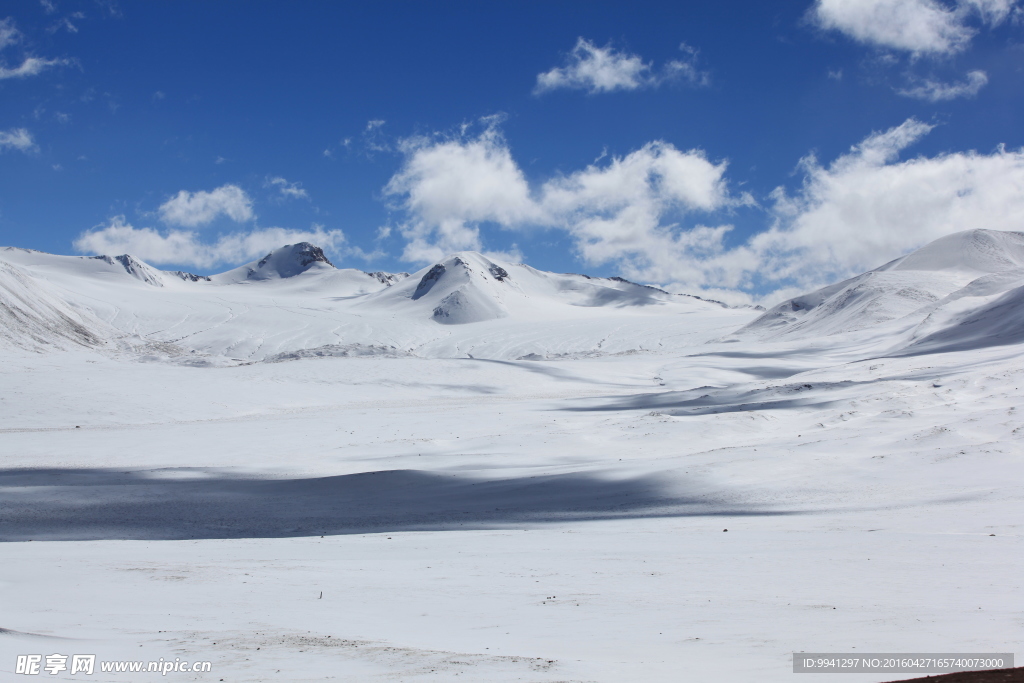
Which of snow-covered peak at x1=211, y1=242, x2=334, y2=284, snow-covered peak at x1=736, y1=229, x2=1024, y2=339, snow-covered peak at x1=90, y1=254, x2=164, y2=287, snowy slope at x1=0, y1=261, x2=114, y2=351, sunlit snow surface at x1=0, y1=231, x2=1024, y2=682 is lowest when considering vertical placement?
sunlit snow surface at x1=0, y1=231, x2=1024, y2=682

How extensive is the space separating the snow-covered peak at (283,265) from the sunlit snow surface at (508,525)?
128 metres

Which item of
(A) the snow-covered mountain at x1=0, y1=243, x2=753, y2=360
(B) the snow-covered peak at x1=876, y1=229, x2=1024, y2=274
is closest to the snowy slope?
(A) the snow-covered mountain at x1=0, y1=243, x2=753, y2=360

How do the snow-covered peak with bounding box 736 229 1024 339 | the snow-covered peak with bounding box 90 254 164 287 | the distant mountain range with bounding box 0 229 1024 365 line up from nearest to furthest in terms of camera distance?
the distant mountain range with bounding box 0 229 1024 365 < the snow-covered peak with bounding box 736 229 1024 339 < the snow-covered peak with bounding box 90 254 164 287

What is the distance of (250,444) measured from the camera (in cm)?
2012

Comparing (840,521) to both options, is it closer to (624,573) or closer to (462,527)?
(624,573)

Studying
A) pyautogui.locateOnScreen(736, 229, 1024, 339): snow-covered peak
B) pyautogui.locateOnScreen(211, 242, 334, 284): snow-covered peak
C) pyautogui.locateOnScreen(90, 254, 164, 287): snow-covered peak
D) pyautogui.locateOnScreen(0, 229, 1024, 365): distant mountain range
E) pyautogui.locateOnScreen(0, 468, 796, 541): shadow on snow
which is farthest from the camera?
pyautogui.locateOnScreen(211, 242, 334, 284): snow-covered peak

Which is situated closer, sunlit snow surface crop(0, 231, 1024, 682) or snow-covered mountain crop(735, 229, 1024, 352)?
sunlit snow surface crop(0, 231, 1024, 682)

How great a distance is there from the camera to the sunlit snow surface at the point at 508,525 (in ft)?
18.1

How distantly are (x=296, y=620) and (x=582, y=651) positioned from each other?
2636 millimetres

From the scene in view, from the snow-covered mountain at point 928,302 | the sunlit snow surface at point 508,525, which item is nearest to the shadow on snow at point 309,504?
the sunlit snow surface at point 508,525

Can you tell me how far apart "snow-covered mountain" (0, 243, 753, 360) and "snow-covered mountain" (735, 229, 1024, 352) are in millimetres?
9197

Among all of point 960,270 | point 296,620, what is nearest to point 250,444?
point 296,620

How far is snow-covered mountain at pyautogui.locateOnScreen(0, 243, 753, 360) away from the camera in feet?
211

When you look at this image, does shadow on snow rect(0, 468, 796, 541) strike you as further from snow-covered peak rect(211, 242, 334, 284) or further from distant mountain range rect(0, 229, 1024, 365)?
snow-covered peak rect(211, 242, 334, 284)
